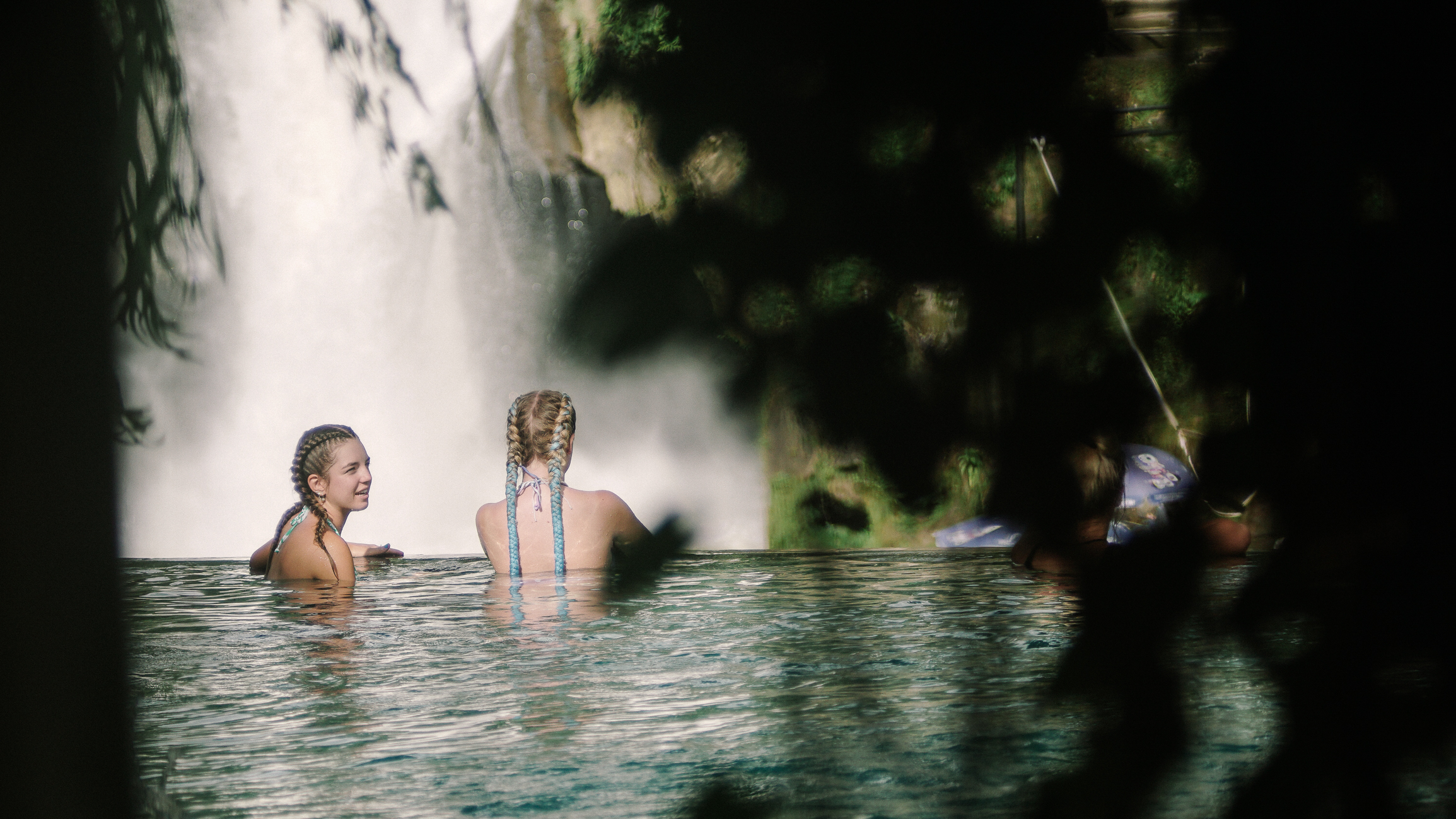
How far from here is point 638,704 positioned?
198 centimetres

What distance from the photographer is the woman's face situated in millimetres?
3621

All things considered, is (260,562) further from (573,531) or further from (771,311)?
(771,311)

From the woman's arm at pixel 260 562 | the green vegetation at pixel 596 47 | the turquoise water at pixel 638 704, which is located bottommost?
the turquoise water at pixel 638 704

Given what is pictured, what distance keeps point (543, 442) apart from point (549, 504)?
0.68ft

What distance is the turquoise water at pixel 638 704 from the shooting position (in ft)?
4.64

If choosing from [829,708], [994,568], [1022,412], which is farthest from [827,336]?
[994,568]

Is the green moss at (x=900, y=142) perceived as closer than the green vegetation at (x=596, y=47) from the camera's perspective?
Yes

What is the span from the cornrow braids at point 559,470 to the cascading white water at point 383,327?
2.31 metres

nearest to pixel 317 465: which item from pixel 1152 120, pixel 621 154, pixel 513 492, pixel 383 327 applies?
pixel 513 492

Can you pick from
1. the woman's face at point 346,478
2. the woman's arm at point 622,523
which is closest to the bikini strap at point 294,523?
the woman's face at point 346,478

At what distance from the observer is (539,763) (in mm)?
1589

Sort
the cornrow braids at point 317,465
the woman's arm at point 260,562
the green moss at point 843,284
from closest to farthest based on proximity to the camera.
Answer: the green moss at point 843,284 → the cornrow braids at point 317,465 → the woman's arm at point 260,562

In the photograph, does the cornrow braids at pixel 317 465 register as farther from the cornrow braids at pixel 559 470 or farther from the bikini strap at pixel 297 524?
the cornrow braids at pixel 559 470

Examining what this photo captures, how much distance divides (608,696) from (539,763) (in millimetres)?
459
